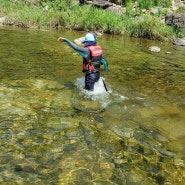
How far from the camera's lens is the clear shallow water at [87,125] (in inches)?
217

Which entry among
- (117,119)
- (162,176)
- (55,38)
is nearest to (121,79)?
(117,119)

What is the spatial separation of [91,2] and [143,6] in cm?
Result: 557

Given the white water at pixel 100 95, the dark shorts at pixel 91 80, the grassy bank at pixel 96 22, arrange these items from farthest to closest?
the grassy bank at pixel 96 22 → the dark shorts at pixel 91 80 → the white water at pixel 100 95

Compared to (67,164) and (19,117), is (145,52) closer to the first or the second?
(19,117)

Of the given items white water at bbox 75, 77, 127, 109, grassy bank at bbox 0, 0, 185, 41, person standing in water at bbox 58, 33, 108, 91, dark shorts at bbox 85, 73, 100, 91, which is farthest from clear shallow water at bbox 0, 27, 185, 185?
grassy bank at bbox 0, 0, 185, 41

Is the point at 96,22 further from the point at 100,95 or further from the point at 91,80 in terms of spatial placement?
the point at 100,95

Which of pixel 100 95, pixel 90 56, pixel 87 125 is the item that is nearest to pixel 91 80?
pixel 100 95

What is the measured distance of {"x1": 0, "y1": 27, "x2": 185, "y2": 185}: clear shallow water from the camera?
18.1ft

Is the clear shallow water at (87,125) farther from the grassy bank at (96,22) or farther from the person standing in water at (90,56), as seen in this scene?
the grassy bank at (96,22)

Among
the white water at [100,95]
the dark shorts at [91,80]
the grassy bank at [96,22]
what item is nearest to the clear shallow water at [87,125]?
the white water at [100,95]

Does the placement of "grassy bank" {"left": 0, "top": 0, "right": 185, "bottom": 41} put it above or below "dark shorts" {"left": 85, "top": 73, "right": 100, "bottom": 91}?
above

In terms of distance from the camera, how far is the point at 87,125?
7.36m

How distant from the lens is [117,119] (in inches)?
311

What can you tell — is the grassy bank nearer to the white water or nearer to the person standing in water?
the white water
